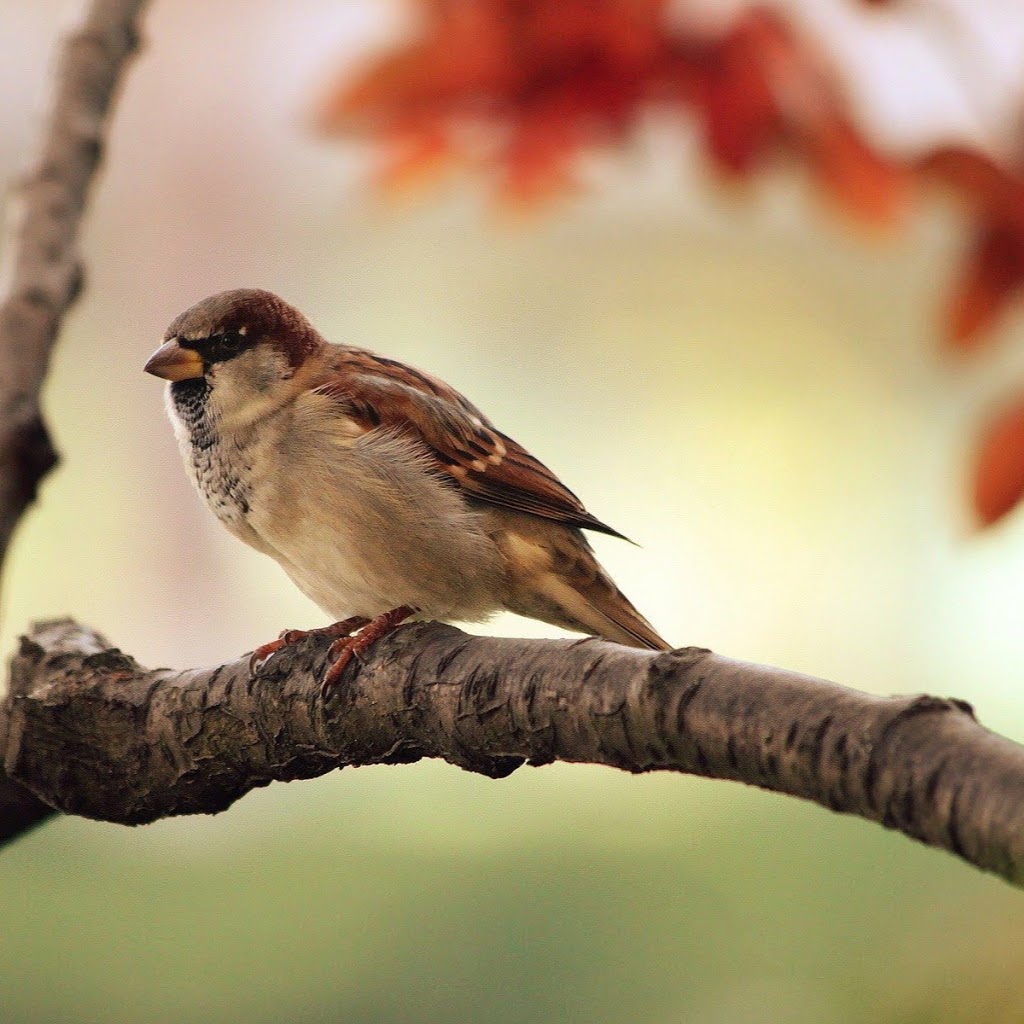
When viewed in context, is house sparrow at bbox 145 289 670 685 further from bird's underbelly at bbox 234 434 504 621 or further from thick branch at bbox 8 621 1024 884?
thick branch at bbox 8 621 1024 884

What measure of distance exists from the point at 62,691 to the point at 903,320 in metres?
2.75

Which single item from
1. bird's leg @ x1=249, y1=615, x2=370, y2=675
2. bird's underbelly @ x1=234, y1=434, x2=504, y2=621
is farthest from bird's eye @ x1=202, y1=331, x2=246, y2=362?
bird's leg @ x1=249, y1=615, x2=370, y2=675

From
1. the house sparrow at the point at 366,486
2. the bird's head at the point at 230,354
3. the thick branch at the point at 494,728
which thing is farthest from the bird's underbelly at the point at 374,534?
the thick branch at the point at 494,728

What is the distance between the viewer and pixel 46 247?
4.26 feet

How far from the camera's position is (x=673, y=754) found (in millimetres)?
791

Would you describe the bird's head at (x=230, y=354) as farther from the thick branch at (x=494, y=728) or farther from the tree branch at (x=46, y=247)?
the thick branch at (x=494, y=728)

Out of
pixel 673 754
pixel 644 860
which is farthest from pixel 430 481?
pixel 644 860

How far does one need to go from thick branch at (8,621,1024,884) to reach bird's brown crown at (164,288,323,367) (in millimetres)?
361

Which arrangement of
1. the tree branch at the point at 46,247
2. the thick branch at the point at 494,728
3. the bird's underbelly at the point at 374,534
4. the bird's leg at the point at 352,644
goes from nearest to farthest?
the thick branch at the point at 494,728 < the bird's leg at the point at 352,644 < the tree branch at the point at 46,247 < the bird's underbelly at the point at 374,534

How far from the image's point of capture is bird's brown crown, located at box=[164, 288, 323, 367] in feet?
4.85

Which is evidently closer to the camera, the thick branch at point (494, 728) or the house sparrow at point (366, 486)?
the thick branch at point (494, 728)

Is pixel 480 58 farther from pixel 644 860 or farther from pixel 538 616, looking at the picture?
pixel 644 860

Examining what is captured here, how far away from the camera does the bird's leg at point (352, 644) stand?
1062 millimetres

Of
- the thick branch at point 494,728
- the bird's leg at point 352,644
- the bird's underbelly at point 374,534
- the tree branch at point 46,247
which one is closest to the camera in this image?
the thick branch at point 494,728
